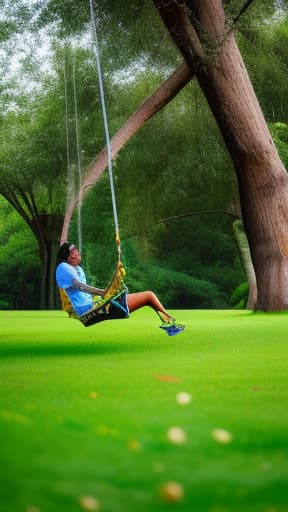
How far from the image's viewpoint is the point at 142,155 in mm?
28391

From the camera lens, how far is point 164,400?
18.0 feet

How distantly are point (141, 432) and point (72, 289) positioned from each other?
5.20 meters

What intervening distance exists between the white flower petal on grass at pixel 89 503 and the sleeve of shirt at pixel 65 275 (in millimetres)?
6443

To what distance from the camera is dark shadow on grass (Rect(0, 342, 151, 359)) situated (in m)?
9.82

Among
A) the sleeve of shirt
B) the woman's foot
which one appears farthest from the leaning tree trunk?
the sleeve of shirt

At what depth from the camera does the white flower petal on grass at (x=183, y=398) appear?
212 inches

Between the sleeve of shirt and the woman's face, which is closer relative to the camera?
the sleeve of shirt

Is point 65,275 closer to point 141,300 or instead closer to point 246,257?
point 141,300

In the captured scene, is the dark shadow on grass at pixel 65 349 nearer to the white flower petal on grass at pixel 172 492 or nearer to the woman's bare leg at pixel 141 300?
the woman's bare leg at pixel 141 300

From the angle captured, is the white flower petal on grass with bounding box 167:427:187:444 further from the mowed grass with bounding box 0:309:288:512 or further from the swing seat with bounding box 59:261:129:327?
the swing seat with bounding box 59:261:129:327

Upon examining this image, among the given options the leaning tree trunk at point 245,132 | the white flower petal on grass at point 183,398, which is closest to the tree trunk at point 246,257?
the leaning tree trunk at point 245,132

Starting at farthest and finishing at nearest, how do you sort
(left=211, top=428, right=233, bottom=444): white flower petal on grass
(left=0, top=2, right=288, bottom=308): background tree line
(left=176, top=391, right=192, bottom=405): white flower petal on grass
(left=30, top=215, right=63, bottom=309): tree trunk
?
(left=30, top=215, right=63, bottom=309): tree trunk → (left=0, top=2, right=288, bottom=308): background tree line → (left=176, top=391, right=192, bottom=405): white flower petal on grass → (left=211, top=428, right=233, bottom=444): white flower petal on grass

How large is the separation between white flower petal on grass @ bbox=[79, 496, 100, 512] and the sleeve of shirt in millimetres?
6443

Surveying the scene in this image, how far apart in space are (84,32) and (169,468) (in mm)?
20643
